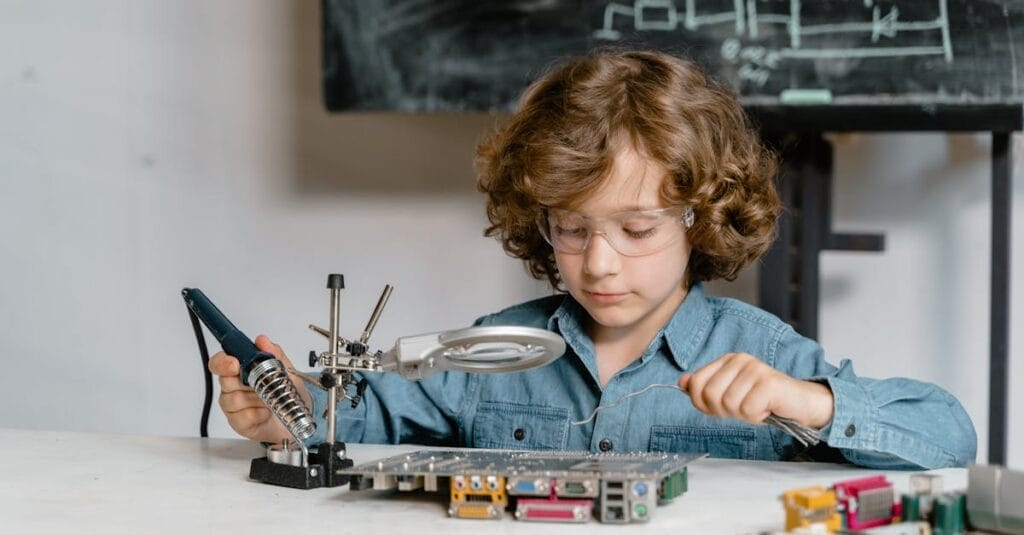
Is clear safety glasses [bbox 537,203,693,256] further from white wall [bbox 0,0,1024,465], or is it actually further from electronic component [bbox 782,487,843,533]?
white wall [bbox 0,0,1024,465]

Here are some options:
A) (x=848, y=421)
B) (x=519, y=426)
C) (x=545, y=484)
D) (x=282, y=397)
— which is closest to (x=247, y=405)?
(x=282, y=397)

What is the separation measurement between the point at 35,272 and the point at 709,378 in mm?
1729

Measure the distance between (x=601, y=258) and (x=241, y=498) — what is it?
40 centimetres

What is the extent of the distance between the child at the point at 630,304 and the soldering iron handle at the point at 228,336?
0.03m

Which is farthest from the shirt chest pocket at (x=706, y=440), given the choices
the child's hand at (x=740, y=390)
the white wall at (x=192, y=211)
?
the white wall at (x=192, y=211)

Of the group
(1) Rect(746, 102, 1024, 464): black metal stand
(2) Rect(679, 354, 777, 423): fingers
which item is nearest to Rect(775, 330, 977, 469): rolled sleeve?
(2) Rect(679, 354, 777, 423): fingers

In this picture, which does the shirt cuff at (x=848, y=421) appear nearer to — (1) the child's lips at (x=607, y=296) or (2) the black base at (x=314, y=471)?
(1) the child's lips at (x=607, y=296)

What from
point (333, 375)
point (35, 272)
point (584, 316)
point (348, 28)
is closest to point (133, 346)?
point (35, 272)

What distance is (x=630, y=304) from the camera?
1.20 metres

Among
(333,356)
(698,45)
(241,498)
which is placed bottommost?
(241,498)

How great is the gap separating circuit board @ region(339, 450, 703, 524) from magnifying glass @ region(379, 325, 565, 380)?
7 centimetres

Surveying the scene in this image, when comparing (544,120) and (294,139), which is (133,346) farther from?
(544,120)

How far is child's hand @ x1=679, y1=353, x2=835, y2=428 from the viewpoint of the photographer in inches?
37.0

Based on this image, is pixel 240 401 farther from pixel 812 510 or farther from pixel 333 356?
pixel 812 510
